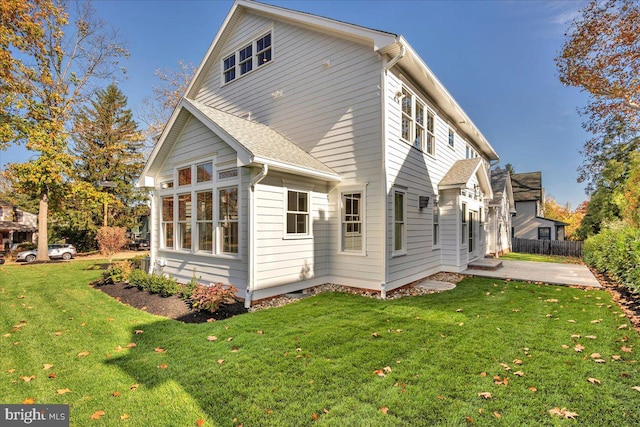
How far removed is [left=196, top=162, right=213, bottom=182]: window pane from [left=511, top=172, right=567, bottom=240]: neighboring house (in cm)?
2789

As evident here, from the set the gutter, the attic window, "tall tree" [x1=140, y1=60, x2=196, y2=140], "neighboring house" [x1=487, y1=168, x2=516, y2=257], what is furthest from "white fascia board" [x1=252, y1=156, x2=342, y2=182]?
"tall tree" [x1=140, y1=60, x2=196, y2=140]

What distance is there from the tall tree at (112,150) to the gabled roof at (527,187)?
114 ft

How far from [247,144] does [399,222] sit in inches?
188

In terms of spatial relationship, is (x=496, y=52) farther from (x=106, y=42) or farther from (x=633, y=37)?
(x=106, y=42)

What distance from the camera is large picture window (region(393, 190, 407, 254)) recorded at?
8.41 m

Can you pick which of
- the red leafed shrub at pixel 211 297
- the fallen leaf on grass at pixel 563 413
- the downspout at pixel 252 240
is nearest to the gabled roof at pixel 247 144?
the downspout at pixel 252 240

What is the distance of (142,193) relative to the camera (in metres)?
29.5

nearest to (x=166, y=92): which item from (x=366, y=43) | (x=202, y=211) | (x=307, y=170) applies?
(x=202, y=211)

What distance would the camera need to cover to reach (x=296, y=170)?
725 centimetres

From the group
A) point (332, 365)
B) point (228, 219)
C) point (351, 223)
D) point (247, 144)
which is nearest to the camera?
point (332, 365)

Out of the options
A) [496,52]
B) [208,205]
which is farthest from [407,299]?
[496,52]

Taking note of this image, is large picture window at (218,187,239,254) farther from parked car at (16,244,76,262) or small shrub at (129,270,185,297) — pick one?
parked car at (16,244,76,262)

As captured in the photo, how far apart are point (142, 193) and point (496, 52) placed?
31971 millimetres

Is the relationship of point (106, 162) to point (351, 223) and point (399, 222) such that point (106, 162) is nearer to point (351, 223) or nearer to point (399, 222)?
point (351, 223)
